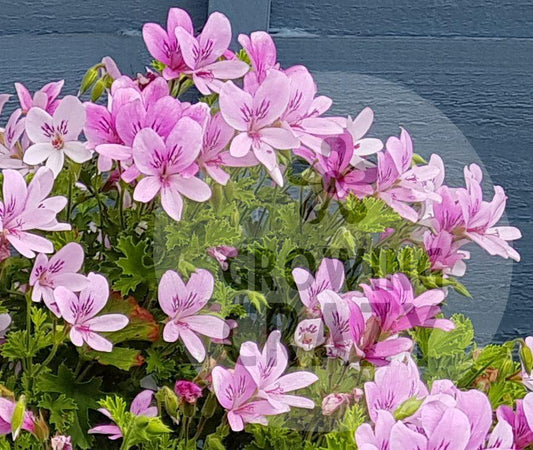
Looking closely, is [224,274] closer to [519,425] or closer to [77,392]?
[77,392]

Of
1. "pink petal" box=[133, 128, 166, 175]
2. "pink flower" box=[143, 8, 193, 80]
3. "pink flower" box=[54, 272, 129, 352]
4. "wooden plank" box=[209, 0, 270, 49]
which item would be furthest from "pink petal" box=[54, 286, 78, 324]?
"wooden plank" box=[209, 0, 270, 49]

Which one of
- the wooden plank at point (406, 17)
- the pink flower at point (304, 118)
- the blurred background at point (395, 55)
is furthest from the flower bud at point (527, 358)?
the wooden plank at point (406, 17)

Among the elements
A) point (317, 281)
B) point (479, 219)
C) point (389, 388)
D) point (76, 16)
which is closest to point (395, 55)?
point (76, 16)

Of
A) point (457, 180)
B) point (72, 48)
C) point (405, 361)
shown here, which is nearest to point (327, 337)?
point (405, 361)

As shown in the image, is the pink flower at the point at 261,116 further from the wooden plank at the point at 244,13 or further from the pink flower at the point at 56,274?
the wooden plank at the point at 244,13

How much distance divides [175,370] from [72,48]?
84cm

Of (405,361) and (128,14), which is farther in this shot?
(128,14)

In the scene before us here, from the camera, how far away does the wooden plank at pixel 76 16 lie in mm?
1457

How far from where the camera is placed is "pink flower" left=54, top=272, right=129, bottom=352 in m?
0.67

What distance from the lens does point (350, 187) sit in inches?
29.6

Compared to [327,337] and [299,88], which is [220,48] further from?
[327,337]

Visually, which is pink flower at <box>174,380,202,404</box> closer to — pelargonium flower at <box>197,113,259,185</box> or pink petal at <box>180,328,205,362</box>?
pink petal at <box>180,328,205,362</box>

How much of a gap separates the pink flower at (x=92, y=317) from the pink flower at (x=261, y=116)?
0.49 ft

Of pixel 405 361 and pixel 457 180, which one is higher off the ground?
pixel 405 361
